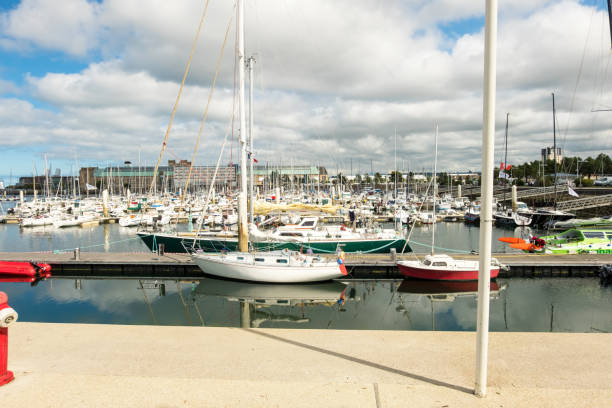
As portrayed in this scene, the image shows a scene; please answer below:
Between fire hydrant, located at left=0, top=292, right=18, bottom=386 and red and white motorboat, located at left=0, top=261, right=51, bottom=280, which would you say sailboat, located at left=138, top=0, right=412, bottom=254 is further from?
fire hydrant, located at left=0, top=292, right=18, bottom=386

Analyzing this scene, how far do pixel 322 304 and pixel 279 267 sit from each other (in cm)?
364

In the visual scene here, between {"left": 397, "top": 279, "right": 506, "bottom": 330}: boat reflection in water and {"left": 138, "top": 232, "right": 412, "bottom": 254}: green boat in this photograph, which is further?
{"left": 138, "top": 232, "right": 412, "bottom": 254}: green boat

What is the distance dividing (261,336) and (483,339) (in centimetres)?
622

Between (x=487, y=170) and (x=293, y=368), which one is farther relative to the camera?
(x=293, y=368)

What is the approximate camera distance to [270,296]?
841 inches

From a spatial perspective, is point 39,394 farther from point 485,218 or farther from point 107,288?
point 107,288

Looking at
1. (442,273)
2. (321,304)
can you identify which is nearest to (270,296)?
(321,304)

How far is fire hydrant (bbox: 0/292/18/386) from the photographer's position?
6698 mm

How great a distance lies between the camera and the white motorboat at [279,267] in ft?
73.3

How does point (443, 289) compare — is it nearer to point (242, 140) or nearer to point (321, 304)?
point (321, 304)

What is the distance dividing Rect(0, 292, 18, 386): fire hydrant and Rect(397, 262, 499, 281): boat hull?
20.2 metres

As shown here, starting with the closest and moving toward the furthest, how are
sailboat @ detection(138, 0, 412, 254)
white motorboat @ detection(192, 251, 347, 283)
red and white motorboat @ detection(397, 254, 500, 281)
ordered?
white motorboat @ detection(192, 251, 347, 283), red and white motorboat @ detection(397, 254, 500, 281), sailboat @ detection(138, 0, 412, 254)

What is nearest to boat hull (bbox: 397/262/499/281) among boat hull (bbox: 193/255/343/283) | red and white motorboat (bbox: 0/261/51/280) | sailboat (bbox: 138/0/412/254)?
boat hull (bbox: 193/255/343/283)

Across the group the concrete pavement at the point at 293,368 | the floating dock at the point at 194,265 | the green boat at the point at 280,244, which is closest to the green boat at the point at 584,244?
the floating dock at the point at 194,265
